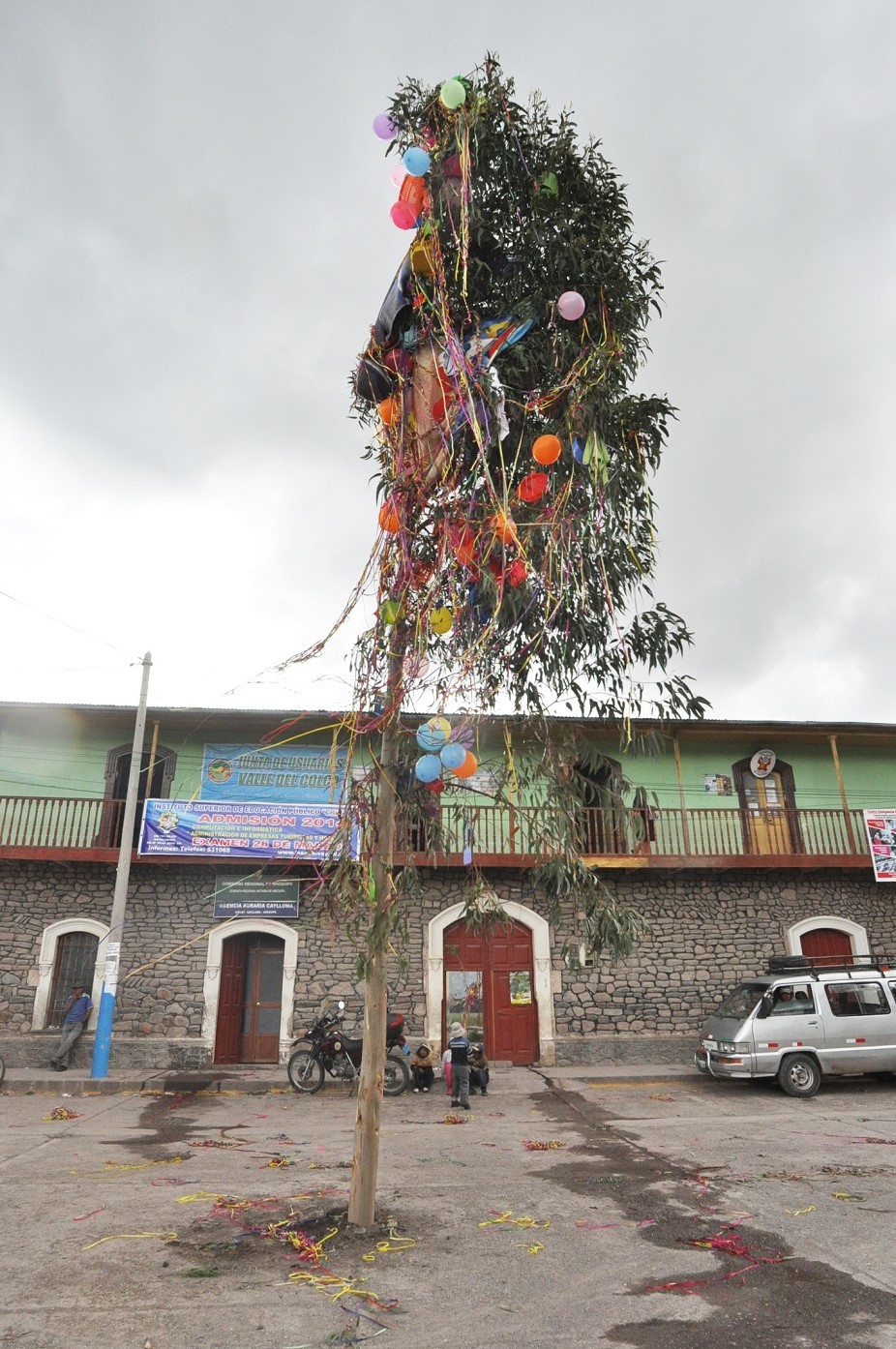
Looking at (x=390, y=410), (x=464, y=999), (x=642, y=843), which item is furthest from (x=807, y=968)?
(x=390, y=410)

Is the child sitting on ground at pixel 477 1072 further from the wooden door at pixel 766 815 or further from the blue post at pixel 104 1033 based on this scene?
the wooden door at pixel 766 815

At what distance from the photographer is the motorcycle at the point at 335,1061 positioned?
39.6 ft

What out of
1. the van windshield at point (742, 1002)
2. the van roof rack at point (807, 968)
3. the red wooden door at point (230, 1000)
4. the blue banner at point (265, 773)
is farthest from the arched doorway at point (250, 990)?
the van roof rack at point (807, 968)

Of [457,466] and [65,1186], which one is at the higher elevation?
[457,466]

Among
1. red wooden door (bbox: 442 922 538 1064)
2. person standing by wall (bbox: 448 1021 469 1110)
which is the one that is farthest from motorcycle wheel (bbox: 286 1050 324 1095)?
red wooden door (bbox: 442 922 538 1064)

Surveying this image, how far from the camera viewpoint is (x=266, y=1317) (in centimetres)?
382

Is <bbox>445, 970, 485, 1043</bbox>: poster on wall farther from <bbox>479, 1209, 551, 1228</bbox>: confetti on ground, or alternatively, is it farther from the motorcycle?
<bbox>479, 1209, 551, 1228</bbox>: confetti on ground

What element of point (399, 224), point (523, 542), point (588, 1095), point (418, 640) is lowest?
point (588, 1095)

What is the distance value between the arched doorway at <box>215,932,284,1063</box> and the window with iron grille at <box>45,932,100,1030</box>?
250 cm

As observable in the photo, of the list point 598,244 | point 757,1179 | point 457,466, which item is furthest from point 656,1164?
point 598,244

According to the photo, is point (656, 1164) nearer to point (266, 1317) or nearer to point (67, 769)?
point (266, 1317)

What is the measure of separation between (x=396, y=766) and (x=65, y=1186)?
4365 millimetres

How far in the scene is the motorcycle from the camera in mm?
12070

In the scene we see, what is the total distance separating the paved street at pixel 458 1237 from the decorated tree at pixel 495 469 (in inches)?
35.5
